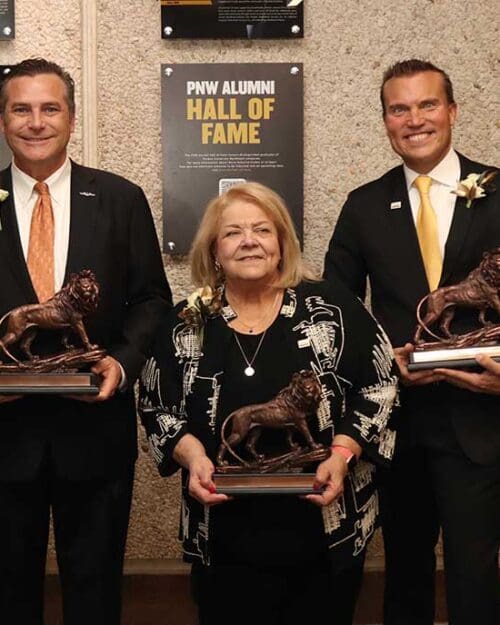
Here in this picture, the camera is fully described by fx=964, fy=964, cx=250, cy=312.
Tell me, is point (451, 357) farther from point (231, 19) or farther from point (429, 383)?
point (231, 19)

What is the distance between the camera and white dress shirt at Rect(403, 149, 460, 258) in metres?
2.44

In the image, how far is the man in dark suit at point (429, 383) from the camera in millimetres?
2330

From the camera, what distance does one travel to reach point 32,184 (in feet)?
7.88

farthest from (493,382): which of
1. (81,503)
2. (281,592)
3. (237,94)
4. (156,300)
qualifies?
(237,94)

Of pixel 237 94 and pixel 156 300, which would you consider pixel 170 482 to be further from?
pixel 237 94

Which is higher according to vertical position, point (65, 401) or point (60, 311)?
point (60, 311)

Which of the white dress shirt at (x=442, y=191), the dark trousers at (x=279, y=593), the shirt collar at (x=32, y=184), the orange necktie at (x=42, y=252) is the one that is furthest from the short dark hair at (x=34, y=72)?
the dark trousers at (x=279, y=593)

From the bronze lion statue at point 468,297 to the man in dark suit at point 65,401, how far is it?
26.8 inches

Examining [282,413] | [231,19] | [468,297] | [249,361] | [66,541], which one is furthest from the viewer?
[231,19]

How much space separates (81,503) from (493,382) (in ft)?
3.38

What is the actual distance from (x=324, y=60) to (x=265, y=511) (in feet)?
→ 5.72

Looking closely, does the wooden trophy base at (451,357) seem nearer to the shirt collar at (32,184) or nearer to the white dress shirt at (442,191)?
the white dress shirt at (442,191)

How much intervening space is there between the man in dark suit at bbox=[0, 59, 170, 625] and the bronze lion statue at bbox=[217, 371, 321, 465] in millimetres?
363

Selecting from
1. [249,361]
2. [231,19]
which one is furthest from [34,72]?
[231,19]
